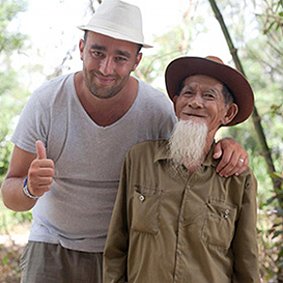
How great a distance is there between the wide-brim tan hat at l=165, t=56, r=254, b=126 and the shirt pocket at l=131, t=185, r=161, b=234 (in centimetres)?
36

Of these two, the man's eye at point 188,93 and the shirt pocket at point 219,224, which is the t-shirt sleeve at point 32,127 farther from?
the shirt pocket at point 219,224

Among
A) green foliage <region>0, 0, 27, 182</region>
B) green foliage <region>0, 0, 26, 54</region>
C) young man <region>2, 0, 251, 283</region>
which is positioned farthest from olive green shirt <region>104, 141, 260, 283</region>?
green foliage <region>0, 0, 26, 54</region>

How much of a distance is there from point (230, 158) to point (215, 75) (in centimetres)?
27

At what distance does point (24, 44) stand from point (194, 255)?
2.52 meters

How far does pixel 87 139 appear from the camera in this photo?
208cm

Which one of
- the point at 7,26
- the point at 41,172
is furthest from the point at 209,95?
the point at 7,26

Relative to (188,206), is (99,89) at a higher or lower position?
higher

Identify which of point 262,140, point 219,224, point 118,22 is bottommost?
point 219,224

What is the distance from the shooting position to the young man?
201 cm

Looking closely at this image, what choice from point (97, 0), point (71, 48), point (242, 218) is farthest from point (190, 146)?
point (71, 48)

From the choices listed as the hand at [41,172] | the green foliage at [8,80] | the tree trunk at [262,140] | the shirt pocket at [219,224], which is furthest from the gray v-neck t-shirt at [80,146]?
the green foliage at [8,80]

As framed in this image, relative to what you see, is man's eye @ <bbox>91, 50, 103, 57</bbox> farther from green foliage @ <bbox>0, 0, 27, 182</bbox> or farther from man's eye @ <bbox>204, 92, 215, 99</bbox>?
green foliage @ <bbox>0, 0, 27, 182</bbox>

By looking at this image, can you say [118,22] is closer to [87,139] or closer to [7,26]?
[87,139]

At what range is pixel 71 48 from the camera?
3.89 m
